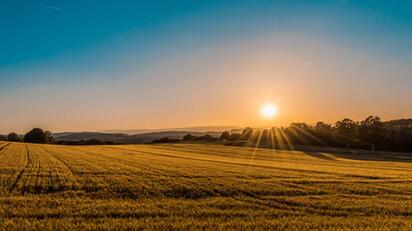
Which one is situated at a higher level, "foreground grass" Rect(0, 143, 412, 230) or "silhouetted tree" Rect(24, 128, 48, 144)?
"silhouetted tree" Rect(24, 128, 48, 144)

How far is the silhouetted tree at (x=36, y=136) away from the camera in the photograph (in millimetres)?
147375

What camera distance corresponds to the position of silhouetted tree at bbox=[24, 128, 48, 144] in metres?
147

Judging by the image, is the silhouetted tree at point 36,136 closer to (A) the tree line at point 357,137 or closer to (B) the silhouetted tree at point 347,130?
(A) the tree line at point 357,137

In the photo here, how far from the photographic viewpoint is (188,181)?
23938 mm

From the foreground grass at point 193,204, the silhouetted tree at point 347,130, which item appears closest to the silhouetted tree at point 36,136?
the silhouetted tree at point 347,130

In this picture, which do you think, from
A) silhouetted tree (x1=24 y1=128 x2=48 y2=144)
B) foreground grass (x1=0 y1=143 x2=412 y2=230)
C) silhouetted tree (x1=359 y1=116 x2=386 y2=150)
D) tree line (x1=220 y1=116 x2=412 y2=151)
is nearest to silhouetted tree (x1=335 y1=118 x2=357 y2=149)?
tree line (x1=220 y1=116 x2=412 y2=151)

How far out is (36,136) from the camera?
14800 cm

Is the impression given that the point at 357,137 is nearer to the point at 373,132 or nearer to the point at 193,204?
the point at 373,132

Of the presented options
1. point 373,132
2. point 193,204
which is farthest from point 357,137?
point 193,204

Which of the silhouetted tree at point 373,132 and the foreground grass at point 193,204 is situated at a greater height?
the silhouetted tree at point 373,132

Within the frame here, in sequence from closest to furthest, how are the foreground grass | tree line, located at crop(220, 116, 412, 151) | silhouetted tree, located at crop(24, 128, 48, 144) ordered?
the foreground grass < tree line, located at crop(220, 116, 412, 151) < silhouetted tree, located at crop(24, 128, 48, 144)

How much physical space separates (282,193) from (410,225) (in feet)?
24.9

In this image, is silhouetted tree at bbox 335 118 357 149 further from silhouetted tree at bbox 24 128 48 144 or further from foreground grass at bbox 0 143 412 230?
silhouetted tree at bbox 24 128 48 144

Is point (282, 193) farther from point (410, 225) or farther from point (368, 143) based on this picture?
point (368, 143)
